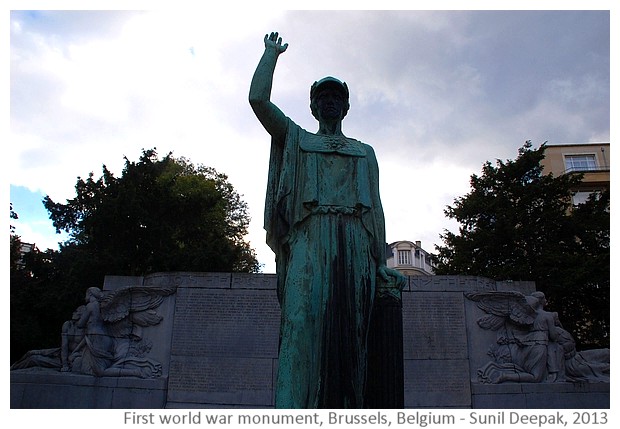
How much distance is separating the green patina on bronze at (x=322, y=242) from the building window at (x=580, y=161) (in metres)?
40.6

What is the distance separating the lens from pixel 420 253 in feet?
210

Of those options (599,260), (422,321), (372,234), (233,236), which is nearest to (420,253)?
(233,236)

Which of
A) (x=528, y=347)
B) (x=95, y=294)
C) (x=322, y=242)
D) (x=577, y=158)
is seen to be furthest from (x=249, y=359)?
(x=577, y=158)

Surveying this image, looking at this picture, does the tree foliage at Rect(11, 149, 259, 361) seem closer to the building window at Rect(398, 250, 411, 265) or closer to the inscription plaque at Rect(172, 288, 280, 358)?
the inscription plaque at Rect(172, 288, 280, 358)

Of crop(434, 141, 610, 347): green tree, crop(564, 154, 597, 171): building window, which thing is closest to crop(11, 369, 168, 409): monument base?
crop(434, 141, 610, 347): green tree

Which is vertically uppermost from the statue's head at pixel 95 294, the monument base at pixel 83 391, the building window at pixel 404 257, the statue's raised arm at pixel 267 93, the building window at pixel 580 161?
the building window at pixel 580 161

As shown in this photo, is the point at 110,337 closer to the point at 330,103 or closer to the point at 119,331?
the point at 119,331

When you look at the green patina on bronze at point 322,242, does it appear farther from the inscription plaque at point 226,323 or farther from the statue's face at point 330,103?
the inscription plaque at point 226,323

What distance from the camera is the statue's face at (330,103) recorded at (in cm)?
419

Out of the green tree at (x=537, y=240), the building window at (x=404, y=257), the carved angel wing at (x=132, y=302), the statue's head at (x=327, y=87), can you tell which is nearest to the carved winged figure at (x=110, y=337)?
the carved angel wing at (x=132, y=302)

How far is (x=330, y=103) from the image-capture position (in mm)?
4188

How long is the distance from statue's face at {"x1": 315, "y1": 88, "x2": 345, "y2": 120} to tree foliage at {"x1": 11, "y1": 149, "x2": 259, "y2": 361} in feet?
58.4

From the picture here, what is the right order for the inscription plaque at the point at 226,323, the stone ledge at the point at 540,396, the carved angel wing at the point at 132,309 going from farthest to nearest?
1. the carved angel wing at the point at 132,309
2. the inscription plaque at the point at 226,323
3. the stone ledge at the point at 540,396
